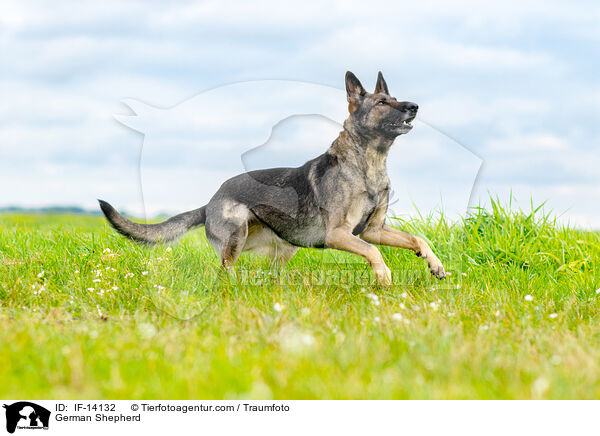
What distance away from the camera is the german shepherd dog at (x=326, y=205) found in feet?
20.1

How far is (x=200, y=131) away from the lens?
5723 millimetres

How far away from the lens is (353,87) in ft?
19.8

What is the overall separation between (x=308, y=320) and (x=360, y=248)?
53.0 inches

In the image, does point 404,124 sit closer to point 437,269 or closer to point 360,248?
point 360,248

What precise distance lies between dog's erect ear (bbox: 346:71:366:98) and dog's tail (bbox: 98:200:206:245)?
6.34 ft

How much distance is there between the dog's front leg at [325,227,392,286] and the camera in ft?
20.3

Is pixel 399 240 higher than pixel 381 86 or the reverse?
the reverse

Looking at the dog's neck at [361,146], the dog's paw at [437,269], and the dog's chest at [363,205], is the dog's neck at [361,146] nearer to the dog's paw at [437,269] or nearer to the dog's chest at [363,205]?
the dog's chest at [363,205]

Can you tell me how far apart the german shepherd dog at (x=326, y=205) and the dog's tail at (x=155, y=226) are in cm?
1

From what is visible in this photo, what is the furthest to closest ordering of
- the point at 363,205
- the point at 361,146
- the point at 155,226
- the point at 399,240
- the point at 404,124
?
the point at 399,240 → the point at 155,226 → the point at 363,205 → the point at 361,146 → the point at 404,124
